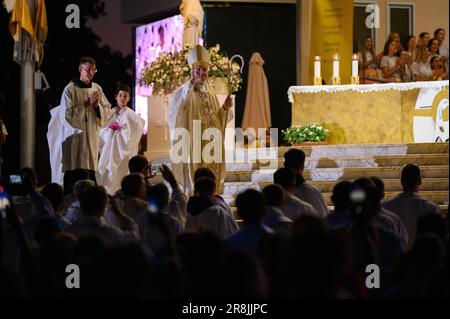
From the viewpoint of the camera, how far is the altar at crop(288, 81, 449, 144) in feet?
55.0

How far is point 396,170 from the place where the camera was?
575 inches

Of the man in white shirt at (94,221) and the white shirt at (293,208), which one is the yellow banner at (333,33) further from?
the man in white shirt at (94,221)

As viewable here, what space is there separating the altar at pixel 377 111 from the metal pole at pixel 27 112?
4251 millimetres

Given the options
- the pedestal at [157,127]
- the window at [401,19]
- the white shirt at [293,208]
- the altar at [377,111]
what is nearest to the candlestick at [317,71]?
the altar at [377,111]

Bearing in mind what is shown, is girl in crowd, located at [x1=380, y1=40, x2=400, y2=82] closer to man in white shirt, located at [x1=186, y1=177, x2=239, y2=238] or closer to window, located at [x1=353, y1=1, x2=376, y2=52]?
window, located at [x1=353, y1=1, x2=376, y2=52]

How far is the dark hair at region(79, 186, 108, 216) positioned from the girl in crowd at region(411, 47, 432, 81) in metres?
11.1

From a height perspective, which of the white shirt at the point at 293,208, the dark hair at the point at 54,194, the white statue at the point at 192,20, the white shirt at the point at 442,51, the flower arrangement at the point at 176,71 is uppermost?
the white statue at the point at 192,20

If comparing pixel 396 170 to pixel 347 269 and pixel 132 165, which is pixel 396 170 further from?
pixel 347 269

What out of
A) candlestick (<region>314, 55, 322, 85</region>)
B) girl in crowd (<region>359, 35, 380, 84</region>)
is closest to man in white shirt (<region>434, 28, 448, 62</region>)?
girl in crowd (<region>359, 35, 380, 84</region>)

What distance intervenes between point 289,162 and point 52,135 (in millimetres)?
5154

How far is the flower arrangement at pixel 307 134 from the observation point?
17.4 metres

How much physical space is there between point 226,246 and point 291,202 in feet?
11.0
